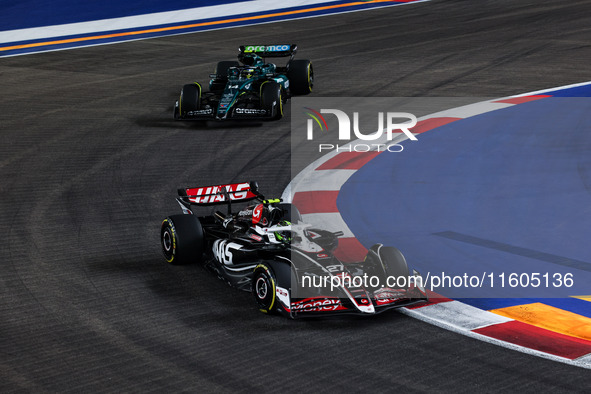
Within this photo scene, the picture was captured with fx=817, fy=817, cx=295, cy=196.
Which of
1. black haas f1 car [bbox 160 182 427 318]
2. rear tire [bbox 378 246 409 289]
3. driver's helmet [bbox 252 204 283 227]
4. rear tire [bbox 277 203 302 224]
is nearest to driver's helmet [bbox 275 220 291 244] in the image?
black haas f1 car [bbox 160 182 427 318]

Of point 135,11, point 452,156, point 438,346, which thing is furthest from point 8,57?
point 438,346

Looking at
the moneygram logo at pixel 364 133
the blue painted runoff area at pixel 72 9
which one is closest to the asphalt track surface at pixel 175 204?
the moneygram logo at pixel 364 133

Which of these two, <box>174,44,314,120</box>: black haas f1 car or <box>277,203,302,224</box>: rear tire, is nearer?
<box>277,203,302,224</box>: rear tire

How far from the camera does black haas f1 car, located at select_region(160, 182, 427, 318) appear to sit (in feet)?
23.7

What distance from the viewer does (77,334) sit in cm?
710

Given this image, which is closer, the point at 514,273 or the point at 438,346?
the point at 438,346

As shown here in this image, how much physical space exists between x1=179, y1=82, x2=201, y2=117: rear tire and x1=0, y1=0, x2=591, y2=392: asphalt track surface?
0.37 meters

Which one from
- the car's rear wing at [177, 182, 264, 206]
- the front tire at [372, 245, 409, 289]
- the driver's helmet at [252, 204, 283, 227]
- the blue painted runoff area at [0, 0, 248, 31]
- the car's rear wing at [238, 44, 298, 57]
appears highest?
the blue painted runoff area at [0, 0, 248, 31]

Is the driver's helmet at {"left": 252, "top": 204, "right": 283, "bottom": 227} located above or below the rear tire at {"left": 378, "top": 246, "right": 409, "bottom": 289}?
above

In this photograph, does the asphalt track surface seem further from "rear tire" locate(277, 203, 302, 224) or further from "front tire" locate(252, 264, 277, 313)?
"rear tire" locate(277, 203, 302, 224)

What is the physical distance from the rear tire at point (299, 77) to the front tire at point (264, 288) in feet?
29.4

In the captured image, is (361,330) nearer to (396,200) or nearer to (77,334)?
(77,334)

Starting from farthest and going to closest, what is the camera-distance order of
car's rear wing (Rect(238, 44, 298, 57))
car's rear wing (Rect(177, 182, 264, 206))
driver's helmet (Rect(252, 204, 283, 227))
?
car's rear wing (Rect(238, 44, 298, 57))
car's rear wing (Rect(177, 182, 264, 206))
driver's helmet (Rect(252, 204, 283, 227))

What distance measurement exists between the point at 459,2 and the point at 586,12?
3.83 meters
